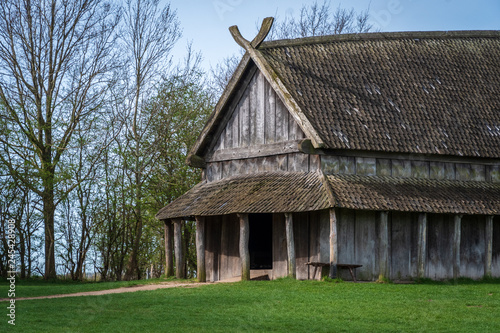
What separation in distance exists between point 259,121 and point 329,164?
3.51 metres

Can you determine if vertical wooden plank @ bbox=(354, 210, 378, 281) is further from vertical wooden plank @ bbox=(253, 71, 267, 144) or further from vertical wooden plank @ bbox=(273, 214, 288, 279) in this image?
vertical wooden plank @ bbox=(253, 71, 267, 144)

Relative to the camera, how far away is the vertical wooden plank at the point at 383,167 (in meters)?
27.5

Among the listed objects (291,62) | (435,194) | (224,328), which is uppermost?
(291,62)

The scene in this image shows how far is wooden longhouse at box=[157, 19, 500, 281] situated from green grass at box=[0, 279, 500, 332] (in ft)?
7.27

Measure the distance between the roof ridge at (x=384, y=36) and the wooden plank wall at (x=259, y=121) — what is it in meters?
1.60

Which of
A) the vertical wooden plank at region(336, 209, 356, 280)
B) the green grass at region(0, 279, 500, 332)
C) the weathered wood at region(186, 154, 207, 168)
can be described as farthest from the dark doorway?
the green grass at region(0, 279, 500, 332)

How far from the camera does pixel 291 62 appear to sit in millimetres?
28906

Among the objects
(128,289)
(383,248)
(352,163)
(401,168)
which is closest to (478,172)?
(401,168)

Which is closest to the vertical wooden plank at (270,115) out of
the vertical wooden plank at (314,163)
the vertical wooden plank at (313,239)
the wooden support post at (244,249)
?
the vertical wooden plank at (314,163)

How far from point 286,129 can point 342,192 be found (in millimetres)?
3709

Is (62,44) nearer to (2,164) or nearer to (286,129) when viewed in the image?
(2,164)

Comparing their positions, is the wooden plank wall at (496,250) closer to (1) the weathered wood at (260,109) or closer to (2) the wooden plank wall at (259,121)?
(2) the wooden plank wall at (259,121)

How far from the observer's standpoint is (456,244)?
26938 mm

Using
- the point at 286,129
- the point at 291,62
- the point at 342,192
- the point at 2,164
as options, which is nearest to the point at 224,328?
the point at 342,192
